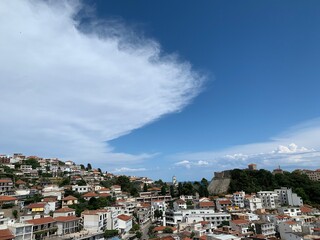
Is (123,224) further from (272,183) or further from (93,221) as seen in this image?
(272,183)

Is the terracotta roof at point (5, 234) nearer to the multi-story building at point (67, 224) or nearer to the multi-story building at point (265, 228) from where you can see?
the multi-story building at point (67, 224)

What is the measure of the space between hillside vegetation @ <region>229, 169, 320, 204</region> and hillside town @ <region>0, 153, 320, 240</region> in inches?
256

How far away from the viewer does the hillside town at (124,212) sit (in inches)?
1313

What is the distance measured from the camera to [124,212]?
47.1 metres

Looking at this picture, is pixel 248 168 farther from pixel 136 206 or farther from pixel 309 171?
pixel 136 206

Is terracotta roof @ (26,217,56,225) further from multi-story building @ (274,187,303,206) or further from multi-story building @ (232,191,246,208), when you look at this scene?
multi-story building @ (274,187,303,206)

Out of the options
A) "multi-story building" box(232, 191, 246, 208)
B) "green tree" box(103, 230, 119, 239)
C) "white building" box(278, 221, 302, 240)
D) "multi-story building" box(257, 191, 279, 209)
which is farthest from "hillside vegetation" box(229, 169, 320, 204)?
"green tree" box(103, 230, 119, 239)

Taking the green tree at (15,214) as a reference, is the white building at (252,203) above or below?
below

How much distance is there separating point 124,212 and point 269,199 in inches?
1273

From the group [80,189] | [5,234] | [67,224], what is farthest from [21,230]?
[80,189]

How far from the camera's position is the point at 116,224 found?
39688 mm

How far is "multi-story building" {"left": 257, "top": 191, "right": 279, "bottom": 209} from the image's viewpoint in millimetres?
57606

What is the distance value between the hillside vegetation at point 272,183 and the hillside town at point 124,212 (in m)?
6.51

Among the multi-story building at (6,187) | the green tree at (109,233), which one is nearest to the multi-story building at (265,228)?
the green tree at (109,233)
